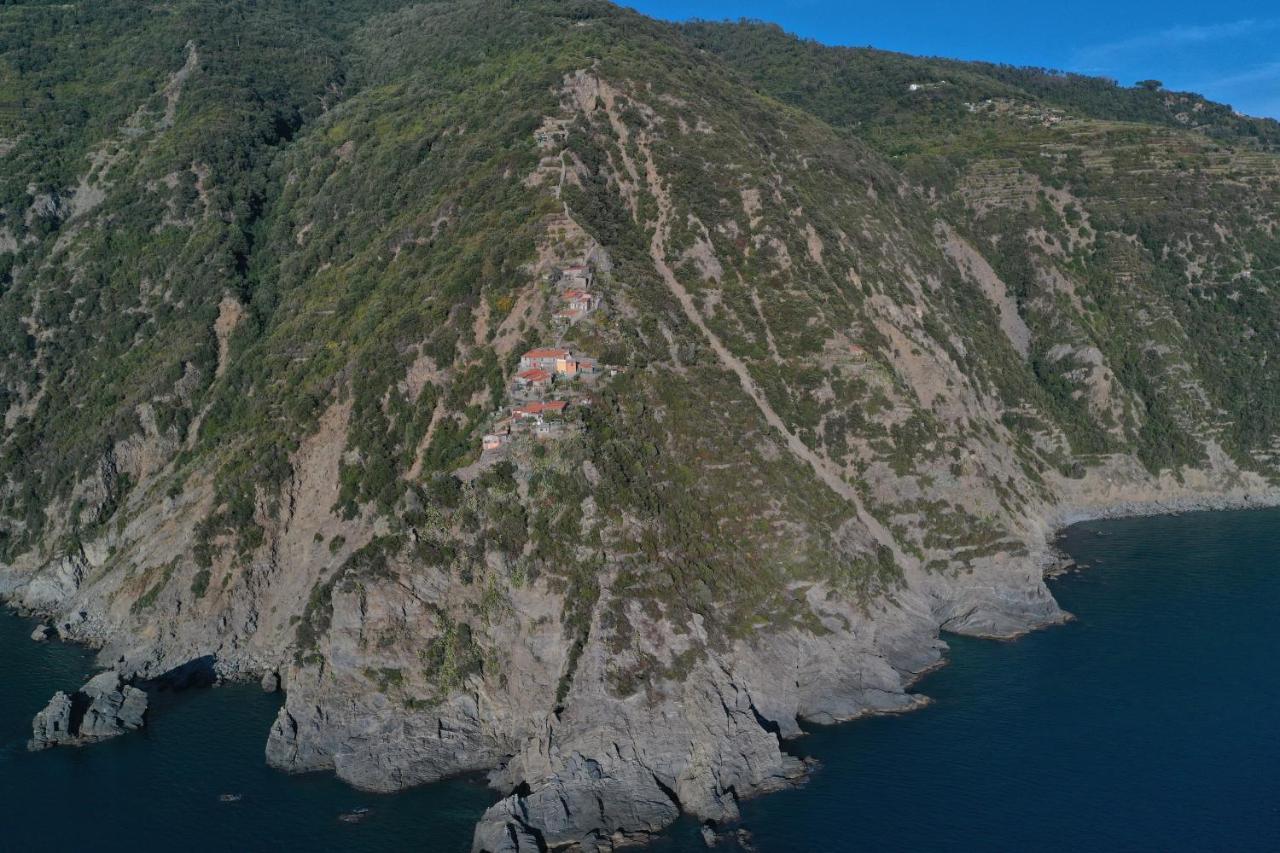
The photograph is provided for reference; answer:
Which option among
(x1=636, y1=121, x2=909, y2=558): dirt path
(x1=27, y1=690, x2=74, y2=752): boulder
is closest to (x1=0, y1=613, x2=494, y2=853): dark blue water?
(x1=27, y1=690, x2=74, y2=752): boulder

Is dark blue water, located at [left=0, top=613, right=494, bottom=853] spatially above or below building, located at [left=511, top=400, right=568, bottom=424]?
below

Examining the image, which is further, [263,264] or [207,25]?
[207,25]

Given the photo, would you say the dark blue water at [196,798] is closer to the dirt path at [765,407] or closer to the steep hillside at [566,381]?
the steep hillside at [566,381]

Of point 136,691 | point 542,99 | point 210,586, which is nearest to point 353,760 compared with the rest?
point 136,691

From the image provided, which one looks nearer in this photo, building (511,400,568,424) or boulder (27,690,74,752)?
boulder (27,690,74,752)

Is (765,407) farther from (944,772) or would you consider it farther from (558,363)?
(944,772)

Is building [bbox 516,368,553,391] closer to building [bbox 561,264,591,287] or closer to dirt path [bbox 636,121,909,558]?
building [bbox 561,264,591,287]

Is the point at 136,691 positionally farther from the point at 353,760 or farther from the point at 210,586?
the point at 353,760
